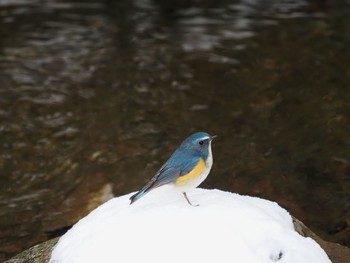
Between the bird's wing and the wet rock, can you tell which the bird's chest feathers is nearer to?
the bird's wing

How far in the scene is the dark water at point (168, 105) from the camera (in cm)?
821

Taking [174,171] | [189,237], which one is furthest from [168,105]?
[189,237]

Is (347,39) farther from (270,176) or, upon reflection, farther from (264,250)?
(264,250)

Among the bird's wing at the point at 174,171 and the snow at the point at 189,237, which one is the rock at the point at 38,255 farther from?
the bird's wing at the point at 174,171

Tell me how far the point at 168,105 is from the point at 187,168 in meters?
6.05

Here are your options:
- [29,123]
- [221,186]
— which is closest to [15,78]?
[29,123]

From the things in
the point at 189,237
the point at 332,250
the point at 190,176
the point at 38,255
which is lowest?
the point at 332,250

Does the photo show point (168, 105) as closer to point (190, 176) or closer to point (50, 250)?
point (50, 250)

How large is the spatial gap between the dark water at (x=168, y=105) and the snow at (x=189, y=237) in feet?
10.4

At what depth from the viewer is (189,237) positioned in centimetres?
408

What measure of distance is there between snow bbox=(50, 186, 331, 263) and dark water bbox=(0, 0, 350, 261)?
3.18 metres

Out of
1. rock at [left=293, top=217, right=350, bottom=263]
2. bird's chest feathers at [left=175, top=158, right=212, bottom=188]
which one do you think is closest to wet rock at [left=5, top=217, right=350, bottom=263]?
rock at [left=293, top=217, right=350, bottom=263]

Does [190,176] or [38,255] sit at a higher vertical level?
[190,176]

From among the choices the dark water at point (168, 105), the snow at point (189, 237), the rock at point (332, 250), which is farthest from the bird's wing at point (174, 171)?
the dark water at point (168, 105)
